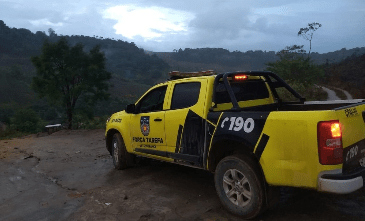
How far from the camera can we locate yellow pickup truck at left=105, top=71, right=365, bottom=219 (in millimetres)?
3141

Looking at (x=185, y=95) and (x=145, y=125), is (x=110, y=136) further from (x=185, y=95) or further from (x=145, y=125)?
(x=185, y=95)

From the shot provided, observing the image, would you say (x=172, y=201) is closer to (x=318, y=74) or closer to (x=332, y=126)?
(x=332, y=126)

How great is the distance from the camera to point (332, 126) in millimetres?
3092

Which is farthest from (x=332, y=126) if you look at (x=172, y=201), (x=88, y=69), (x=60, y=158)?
(x=88, y=69)

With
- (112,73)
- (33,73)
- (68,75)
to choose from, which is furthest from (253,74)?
(33,73)

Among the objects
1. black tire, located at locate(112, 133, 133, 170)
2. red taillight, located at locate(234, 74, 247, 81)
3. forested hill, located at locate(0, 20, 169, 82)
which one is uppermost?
forested hill, located at locate(0, 20, 169, 82)

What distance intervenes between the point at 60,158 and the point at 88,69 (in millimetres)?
22868

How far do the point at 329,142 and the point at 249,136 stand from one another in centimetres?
86

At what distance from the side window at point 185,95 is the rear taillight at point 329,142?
198 centimetres

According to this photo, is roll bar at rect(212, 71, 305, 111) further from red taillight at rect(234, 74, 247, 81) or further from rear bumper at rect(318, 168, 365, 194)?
rear bumper at rect(318, 168, 365, 194)

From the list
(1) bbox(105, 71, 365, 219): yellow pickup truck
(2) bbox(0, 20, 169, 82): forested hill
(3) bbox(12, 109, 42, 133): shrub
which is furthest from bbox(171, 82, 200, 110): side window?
(2) bbox(0, 20, 169, 82): forested hill

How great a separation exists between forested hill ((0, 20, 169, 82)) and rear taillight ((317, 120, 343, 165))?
4877 inches

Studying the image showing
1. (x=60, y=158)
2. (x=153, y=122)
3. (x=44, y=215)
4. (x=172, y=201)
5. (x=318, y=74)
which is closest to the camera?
(x=44, y=215)

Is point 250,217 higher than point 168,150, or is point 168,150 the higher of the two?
point 168,150
